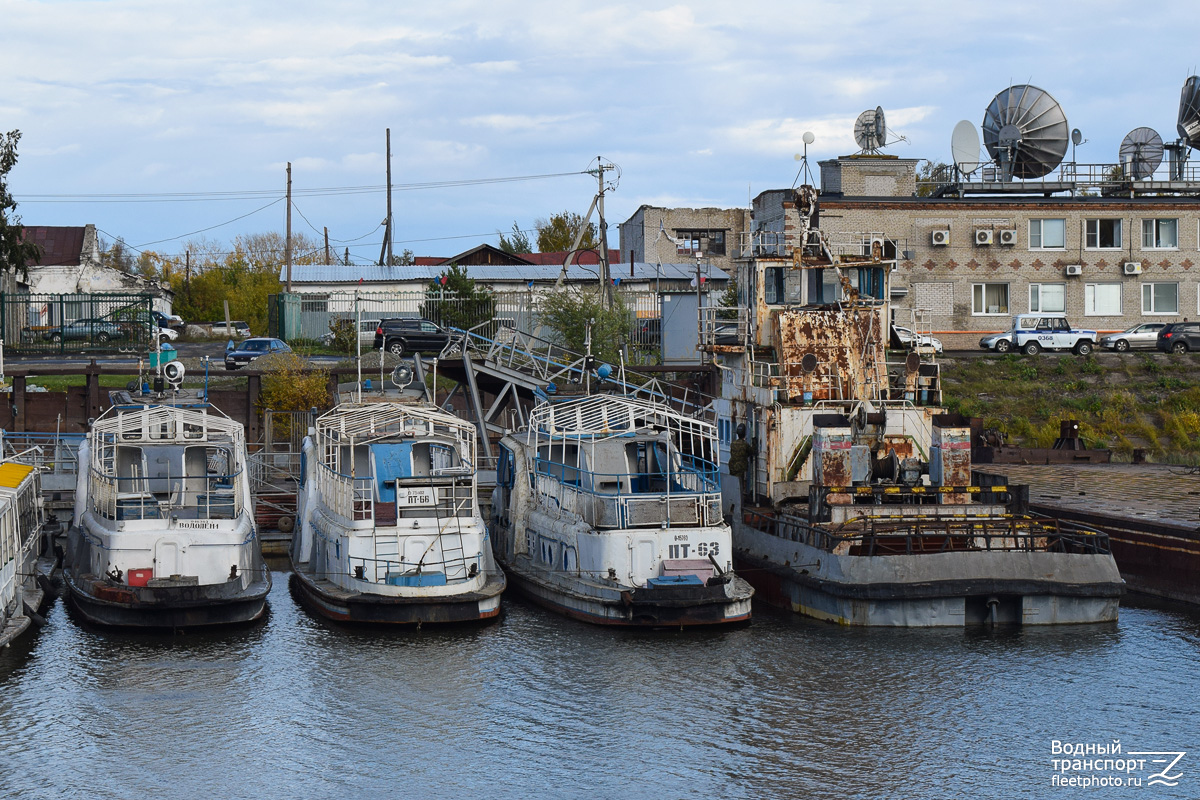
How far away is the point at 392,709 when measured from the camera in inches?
810

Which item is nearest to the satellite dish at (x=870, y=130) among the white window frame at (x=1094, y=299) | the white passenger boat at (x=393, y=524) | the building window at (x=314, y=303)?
the white window frame at (x=1094, y=299)

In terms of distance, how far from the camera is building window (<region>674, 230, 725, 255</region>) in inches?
2972

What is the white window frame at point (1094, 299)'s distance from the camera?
57.6 m

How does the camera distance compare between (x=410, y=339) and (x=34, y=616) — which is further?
(x=410, y=339)

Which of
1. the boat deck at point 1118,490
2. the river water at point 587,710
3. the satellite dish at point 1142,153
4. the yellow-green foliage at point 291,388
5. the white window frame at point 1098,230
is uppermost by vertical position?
the satellite dish at point 1142,153

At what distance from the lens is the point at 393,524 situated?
24938mm

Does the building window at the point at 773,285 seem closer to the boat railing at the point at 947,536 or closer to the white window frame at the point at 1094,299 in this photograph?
the boat railing at the point at 947,536

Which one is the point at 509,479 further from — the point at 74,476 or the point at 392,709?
the point at 74,476

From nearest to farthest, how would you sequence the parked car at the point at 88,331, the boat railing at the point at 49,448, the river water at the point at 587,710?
the river water at the point at 587,710 → the boat railing at the point at 49,448 → the parked car at the point at 88,331

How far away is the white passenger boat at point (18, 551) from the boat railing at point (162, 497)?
4.73 ft

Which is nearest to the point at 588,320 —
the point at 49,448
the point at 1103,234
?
the point at 49,448

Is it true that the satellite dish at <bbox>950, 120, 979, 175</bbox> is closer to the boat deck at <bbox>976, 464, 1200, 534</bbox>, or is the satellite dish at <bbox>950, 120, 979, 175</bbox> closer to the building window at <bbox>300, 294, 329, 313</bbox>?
the boat deck at <bbox>976, 464, 1200, 534</bbox>

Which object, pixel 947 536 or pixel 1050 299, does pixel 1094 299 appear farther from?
pixel 947 536

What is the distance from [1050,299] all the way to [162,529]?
44198 millimetres
